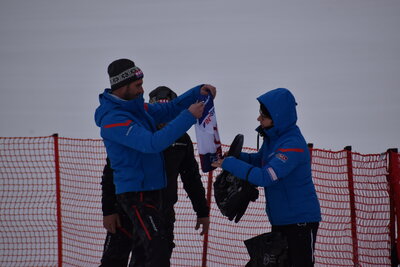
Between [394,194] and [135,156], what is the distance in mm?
2644

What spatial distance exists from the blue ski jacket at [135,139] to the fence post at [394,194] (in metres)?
2.28

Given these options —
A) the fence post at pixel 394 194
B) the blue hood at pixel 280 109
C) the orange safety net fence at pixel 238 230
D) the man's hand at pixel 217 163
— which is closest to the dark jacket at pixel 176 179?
the man's hand at pixel 217 163

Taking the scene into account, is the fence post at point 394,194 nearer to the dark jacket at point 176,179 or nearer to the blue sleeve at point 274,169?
the blue sleeve at point 274,169

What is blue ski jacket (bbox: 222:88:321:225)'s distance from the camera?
3.57 meters

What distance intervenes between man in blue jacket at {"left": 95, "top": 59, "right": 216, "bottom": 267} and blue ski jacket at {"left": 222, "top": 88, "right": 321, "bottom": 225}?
0.52 meters

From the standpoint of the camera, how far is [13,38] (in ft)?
62.4

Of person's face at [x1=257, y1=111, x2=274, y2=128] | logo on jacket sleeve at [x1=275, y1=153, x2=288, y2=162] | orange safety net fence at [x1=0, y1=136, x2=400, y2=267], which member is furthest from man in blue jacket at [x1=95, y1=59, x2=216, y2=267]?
orange safety net fence at [x1=0, y1=136, x2=400, y2=267]

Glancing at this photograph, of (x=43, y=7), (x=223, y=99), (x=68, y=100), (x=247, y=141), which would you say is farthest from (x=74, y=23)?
(x=247, y=141)

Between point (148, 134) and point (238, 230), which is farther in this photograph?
point (238, 230)

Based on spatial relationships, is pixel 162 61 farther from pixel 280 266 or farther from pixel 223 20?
pixel 280 266

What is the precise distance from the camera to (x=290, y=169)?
139 inches

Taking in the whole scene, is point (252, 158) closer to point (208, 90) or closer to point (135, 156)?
point (208, 90)

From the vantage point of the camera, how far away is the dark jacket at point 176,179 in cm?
414

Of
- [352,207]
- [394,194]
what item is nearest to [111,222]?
[352,207]
